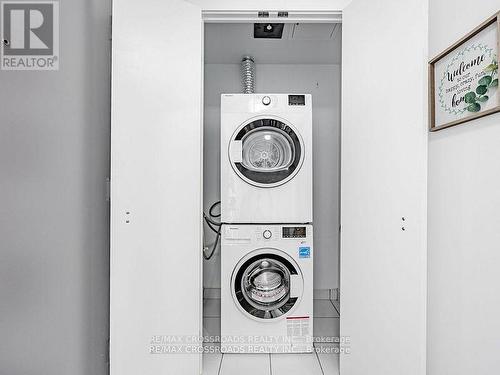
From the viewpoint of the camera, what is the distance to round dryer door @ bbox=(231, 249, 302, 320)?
235 cm

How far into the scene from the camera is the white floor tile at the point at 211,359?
217cm

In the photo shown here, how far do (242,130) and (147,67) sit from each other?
78 centimetres

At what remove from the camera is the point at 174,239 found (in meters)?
1.90

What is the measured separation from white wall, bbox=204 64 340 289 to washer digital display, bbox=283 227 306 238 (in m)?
1.13

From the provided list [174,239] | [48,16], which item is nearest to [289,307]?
[174,239]

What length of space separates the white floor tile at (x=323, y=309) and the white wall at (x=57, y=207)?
6.16ft

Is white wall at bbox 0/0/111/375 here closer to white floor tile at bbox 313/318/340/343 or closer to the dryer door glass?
the dryer door glass

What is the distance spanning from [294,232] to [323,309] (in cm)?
122

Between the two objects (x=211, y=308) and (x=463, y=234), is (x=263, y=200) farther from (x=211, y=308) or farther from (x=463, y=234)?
(x=211, y=308)

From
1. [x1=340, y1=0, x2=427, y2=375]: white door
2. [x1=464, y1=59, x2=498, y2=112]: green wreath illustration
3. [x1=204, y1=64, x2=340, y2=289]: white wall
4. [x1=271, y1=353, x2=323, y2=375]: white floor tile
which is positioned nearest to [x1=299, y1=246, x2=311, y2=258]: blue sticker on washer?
[x1=340, y1=0, x2=427, y2=375]: white door

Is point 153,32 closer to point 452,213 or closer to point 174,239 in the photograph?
point 174,239

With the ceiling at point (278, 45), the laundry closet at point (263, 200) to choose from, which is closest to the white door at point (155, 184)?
the laundry closet at point (263, 200)

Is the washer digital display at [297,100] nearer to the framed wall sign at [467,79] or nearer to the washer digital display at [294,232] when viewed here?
the washer digital display at [294,232]

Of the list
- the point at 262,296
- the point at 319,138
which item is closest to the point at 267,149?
the point at 262,296
